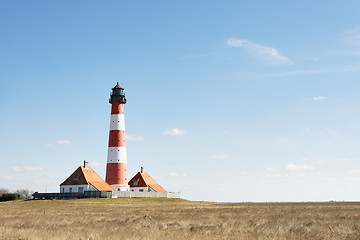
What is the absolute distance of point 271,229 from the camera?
899 inches

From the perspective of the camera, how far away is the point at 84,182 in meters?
80.4

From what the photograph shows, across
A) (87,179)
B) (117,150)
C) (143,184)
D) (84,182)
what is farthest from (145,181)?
(117,150)

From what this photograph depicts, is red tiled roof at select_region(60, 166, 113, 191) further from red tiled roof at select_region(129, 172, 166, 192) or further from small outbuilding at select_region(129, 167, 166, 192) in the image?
red tiled roof at select_region(129, 172, 166, 192)

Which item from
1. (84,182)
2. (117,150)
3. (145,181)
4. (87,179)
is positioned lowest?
(84,182)

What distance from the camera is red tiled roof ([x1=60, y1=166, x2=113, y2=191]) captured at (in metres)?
79.2

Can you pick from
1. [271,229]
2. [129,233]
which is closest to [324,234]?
[271,229]

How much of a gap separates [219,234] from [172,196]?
71122mm

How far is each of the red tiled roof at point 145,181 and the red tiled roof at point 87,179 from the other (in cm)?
1144

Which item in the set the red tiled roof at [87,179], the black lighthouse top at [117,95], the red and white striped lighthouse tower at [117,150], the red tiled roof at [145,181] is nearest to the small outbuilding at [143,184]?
the red tiled roof at [145,181]

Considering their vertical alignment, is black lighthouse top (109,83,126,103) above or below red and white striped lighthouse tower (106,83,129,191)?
above

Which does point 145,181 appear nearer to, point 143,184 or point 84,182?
point 143,184

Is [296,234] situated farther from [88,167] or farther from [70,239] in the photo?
[88,167]

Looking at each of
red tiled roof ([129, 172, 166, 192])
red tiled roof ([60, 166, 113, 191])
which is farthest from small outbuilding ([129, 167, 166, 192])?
red tiled roof ([60, 166, 113, 191])

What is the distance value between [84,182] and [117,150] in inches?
367
